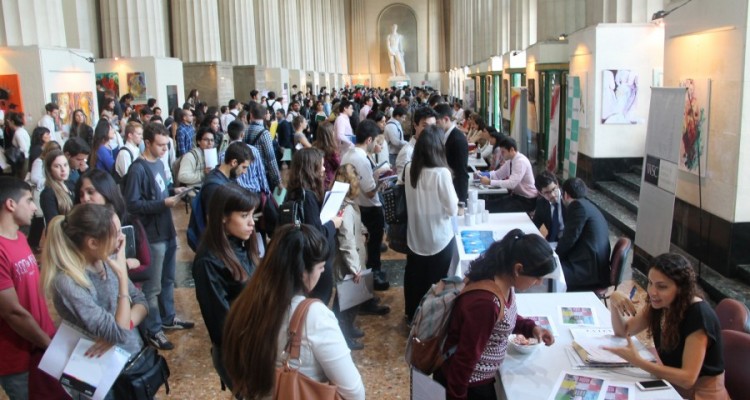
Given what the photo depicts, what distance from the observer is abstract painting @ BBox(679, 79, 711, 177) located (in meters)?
6.09

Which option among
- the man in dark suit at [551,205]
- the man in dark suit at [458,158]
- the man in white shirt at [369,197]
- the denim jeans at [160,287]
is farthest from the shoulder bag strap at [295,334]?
the man in dark suit at [458,158]

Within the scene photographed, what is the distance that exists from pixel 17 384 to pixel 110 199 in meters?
1.27

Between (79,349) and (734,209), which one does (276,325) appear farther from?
(734,209)

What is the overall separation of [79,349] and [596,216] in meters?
3.51

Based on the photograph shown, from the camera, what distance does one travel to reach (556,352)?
3.09 metres

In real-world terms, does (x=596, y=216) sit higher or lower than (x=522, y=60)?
lower

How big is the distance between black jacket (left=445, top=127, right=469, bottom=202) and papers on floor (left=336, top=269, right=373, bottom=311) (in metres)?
1.46

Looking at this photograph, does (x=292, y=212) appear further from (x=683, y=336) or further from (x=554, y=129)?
(x=554, y=129)

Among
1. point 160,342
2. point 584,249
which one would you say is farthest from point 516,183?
point 160,342

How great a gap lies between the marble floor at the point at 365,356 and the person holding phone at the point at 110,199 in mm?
863

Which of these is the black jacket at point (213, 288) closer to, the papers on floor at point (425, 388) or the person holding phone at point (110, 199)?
the papers on floor at point (425, 388)

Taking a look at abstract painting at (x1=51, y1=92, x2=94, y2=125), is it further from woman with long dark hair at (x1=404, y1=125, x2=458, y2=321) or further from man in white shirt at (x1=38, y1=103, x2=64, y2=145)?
woman with long dark hair at (x1=404, y1=125, x2=458, y2=321)

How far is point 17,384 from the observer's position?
3.00 m

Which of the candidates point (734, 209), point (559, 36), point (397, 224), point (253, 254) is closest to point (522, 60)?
point (559, 36)
